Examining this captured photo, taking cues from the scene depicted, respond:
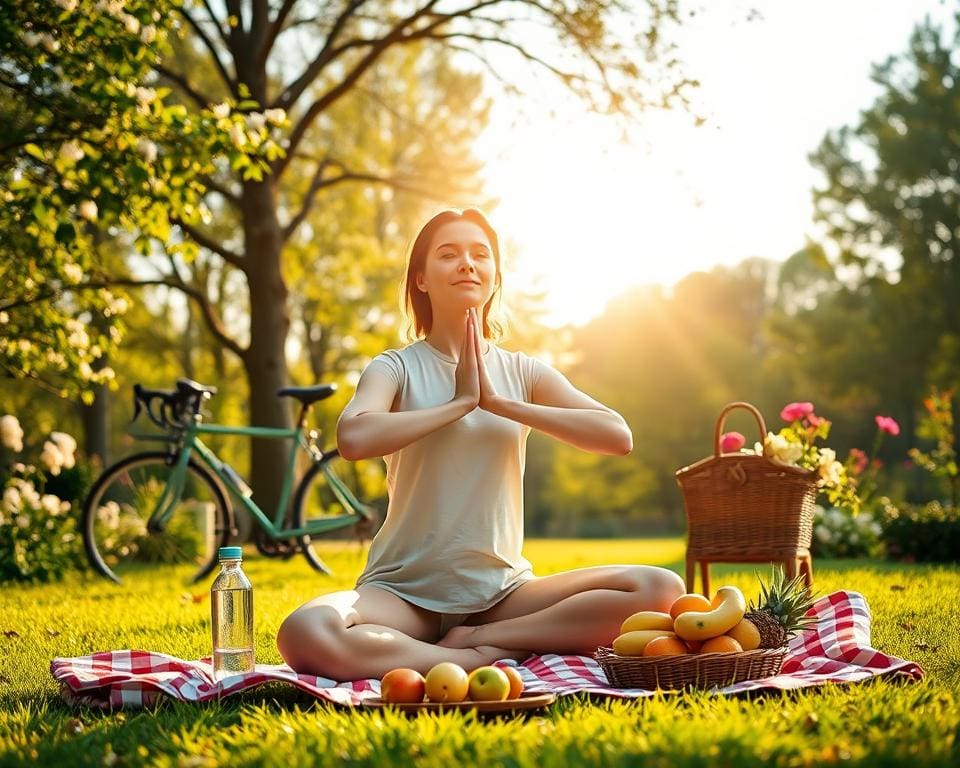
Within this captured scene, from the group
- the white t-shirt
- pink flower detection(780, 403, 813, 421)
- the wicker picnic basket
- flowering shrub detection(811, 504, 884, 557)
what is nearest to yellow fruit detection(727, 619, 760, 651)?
the white t-shirt

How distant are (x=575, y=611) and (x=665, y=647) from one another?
545 millimetres

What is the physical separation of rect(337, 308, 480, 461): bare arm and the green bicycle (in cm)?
377

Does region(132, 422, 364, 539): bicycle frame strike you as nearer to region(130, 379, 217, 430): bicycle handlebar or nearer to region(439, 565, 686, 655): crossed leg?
region(130, 379, 217, 430): bicycle handlebar

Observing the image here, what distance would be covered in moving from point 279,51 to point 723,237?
30.7 feet

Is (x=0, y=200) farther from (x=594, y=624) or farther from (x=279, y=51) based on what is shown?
(x=279, y=51)

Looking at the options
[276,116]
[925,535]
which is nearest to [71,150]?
[276,116]

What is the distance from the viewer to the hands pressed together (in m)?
3.73

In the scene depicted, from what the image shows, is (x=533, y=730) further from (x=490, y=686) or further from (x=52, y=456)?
(x=52, y=456)

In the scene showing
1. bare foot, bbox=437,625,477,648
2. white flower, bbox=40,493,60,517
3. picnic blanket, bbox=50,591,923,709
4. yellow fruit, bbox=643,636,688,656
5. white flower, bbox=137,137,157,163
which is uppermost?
white flower, bbox=137,137,157,163

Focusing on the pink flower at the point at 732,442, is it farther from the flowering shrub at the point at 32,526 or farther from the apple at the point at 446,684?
the flowering shrub at the point at 32,526

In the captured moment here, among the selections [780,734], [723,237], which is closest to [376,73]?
[723,237]

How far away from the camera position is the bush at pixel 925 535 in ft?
29.2

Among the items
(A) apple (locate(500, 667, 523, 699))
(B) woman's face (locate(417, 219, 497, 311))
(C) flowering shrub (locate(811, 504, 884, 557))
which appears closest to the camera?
(A) apple (locate(500, 667, 523, 699))

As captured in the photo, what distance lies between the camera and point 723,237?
11945mm
